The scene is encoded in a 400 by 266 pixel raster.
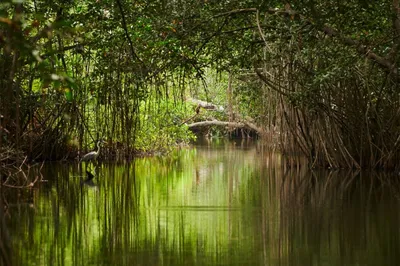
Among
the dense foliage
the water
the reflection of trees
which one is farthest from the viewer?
the dense foliage

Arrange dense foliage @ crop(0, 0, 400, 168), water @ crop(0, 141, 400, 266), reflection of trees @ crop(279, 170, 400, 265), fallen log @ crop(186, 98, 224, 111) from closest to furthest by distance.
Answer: water @ crop(0, 141, 400, 266), reflection of trees @ crop(279, 170, 400, 265), dense foliage @ crop(0, 0, 400, 168), fallen log @ crop(186, 98, 224, 111)

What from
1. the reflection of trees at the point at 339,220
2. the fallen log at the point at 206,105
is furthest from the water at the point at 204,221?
the fallen log at the point at 206,105

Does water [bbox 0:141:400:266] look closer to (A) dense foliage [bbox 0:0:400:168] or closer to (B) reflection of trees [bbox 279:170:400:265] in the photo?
(B) reflection of trees [bbox 279:170:400:265]

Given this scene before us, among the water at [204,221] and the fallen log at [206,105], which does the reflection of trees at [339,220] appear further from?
the fallen log at [206,105]

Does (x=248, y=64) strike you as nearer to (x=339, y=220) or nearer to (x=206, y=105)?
(x=339, y=220)

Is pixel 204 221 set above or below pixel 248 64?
below

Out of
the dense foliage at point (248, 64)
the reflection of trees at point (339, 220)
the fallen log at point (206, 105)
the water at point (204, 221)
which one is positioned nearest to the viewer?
the water at point (204, 221)

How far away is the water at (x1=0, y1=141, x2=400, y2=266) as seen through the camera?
5.64 m

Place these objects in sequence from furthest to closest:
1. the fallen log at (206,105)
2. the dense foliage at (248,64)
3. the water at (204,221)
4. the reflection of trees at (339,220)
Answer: the fallen log at (206,105) < the dense foliage at (248,64) < the reflection of trees at (339,220) < the water at (204,221)

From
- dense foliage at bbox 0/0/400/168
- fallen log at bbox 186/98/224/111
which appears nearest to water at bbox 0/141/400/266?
dense foliage at bbox 0/0/400/168

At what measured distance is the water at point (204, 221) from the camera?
5.64 m

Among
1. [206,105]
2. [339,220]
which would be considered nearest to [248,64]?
[339,220]

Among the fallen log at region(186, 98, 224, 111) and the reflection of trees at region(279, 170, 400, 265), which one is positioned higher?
the fallen log at region(186, 98, 224, 111)

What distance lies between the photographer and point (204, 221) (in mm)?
7395
